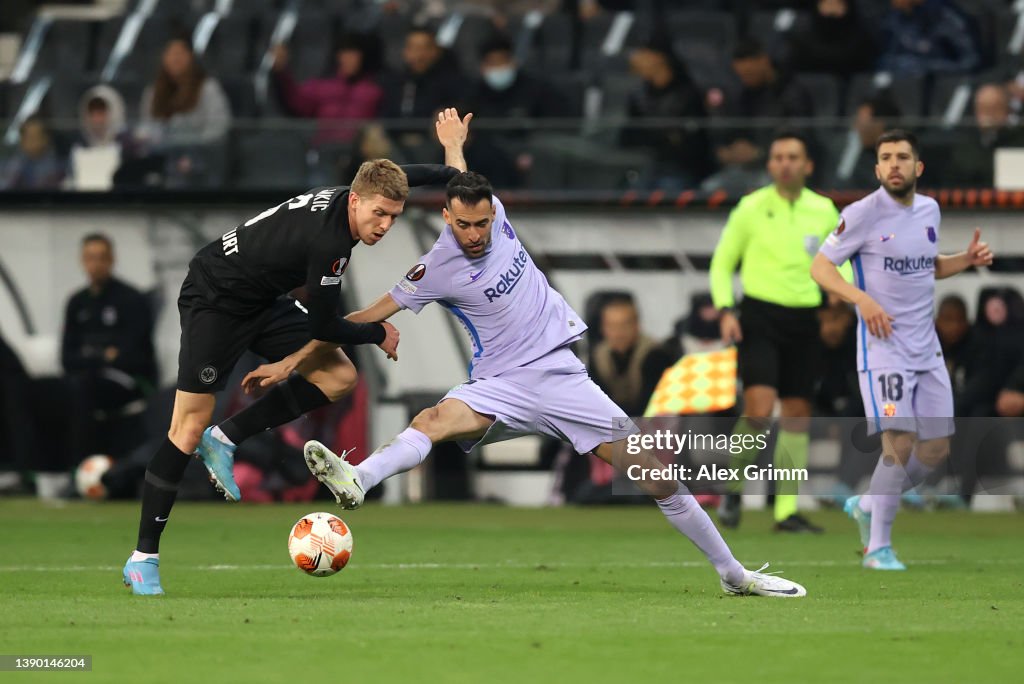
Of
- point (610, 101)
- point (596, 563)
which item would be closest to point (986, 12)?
point (610, 101)

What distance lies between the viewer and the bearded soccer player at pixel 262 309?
26.1ft

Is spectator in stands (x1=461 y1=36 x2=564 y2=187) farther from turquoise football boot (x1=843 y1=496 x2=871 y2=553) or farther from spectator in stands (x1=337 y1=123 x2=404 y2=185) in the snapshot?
turquoise football boot (x1=843 y1=496 x2=871 y2=553)

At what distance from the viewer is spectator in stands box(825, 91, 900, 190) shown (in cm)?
1438

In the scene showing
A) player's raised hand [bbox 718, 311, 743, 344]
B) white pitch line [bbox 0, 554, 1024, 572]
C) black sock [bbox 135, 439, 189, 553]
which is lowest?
white pitch line [bbox 0, 554, 1024, 572]

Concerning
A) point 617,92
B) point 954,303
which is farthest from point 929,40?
point 954,303

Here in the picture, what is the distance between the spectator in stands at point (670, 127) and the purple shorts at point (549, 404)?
6.80 metres

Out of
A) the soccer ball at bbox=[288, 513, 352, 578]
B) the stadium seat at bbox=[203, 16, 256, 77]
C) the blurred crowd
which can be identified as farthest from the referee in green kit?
the stadium seat at bbox=[203, 16, 256, 77]

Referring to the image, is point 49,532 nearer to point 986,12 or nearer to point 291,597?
point 291,597

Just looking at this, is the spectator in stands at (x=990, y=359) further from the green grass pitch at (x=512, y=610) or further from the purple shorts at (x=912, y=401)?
the purple shorts at (x=912, y=401)

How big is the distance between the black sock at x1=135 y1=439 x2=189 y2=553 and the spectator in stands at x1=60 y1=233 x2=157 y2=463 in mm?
7056

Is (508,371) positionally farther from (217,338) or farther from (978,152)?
(978,152)

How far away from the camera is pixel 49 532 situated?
488 inches

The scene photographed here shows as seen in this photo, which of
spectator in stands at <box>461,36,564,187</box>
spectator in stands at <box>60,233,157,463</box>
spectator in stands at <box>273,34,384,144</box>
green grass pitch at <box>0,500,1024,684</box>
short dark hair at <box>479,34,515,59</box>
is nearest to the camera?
green grass pitch at <box>0,500,1024,684</box>

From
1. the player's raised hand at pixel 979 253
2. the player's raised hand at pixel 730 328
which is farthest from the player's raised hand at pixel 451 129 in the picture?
the player's raised hand at pixel 730 328
